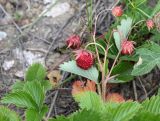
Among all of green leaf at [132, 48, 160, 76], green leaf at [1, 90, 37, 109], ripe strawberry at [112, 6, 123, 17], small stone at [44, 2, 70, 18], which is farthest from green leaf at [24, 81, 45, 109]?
small stone at [44, 2, 70, 18]

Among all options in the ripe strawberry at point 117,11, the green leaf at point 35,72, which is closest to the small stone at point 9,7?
the green leaf at point 35,72

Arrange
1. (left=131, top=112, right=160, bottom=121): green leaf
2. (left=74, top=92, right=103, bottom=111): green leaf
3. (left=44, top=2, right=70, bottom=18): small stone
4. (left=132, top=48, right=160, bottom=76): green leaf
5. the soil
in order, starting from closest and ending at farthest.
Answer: (left=131, top=112, right=160, bottom=121): green leaf → (left=74, top=92, right=103, bottom=111): green leaf → (left=132, top=48, right=160, bottom=76): green leaf → the soil → (left=44, top=2, right=70, bottom=18): small stone

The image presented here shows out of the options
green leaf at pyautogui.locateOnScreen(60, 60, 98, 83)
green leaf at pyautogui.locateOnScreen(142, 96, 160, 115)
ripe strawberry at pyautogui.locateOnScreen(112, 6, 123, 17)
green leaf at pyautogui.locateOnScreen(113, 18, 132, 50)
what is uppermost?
ripe strawberry at pyautogui.locateOnScreen(112, 6, 123, 17)

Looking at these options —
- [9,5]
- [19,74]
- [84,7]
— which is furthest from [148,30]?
[9,5]

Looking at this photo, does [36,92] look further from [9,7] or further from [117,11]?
[9,7]

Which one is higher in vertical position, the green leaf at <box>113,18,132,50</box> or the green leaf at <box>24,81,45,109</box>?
the green leaf at <box>113,18,132,50</box>

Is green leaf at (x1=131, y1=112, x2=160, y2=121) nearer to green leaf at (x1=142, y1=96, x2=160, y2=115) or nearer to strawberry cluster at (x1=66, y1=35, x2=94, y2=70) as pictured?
green leaf at (x1=142, y1=96, x2=160, y2=115)

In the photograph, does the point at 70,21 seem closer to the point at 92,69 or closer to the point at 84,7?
the point at 84,7

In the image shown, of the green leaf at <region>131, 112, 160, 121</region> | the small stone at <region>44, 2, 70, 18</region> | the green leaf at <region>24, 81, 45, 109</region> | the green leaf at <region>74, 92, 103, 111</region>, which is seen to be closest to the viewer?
the green leaf at <region>131, 112, 160, 121</region>
